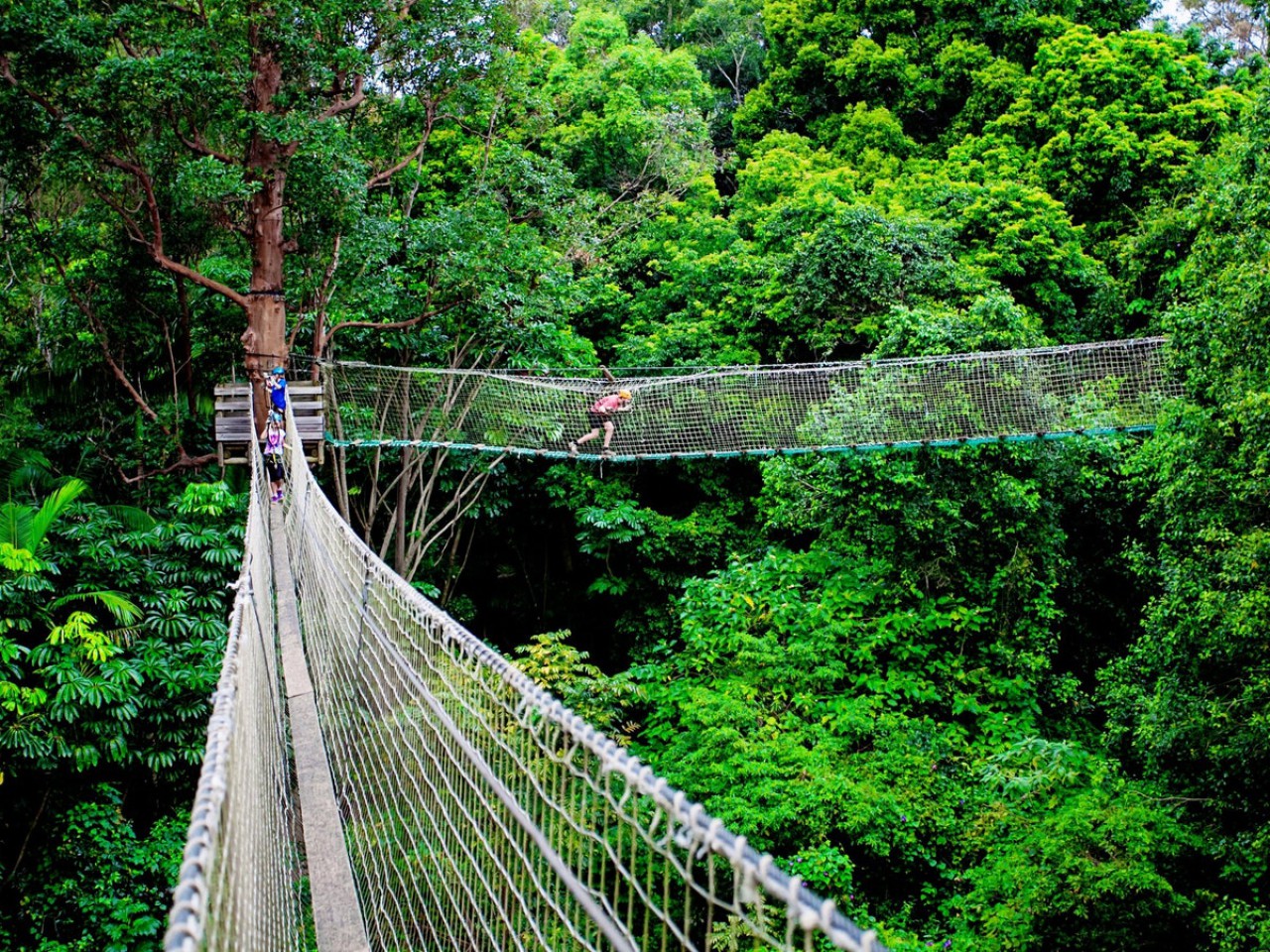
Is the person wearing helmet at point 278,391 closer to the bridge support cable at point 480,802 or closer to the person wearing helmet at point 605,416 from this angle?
the bridge support cable at point 480,802

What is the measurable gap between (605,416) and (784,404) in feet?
4.86

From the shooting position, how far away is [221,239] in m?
9.71

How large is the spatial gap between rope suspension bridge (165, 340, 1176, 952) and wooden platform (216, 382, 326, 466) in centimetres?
56

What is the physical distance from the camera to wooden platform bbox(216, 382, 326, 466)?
798 centimetres

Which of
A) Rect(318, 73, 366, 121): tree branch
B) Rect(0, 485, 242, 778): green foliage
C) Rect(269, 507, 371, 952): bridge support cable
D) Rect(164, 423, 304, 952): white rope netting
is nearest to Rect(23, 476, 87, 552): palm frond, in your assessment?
Rect(0, 485, 242, 778): green foliage

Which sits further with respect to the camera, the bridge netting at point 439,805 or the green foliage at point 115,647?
the green foliage at point 115,647

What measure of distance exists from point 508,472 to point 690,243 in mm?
3464

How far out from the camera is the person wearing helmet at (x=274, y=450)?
6.78 meters

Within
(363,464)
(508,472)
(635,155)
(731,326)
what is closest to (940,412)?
(731,326)

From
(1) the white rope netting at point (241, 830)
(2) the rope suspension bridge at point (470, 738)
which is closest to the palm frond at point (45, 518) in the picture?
(2) the rope suspension bridge at point (470, 738)

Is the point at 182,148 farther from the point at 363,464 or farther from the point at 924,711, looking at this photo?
the point at 924,711

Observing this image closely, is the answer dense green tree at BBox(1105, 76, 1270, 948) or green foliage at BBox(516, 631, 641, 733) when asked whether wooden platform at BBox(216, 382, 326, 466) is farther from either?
dense green tree at BBox(1105, 76, 1270, 948)

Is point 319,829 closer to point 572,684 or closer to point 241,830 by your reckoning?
point 241,830

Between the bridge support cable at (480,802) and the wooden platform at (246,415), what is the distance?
7.48 ft
